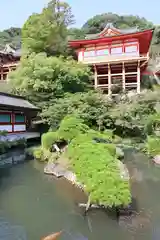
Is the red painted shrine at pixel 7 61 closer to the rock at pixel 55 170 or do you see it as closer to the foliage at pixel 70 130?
the foliage at pixel 70 130

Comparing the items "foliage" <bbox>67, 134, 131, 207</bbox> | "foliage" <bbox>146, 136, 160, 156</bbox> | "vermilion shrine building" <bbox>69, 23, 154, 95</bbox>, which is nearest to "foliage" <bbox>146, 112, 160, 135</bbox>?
"foliage" <bbox>146, 136, 160, 156</bbox>

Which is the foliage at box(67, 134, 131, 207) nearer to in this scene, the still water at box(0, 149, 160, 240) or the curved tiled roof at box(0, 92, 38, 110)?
the still water at box(0, 149, 160, 240)

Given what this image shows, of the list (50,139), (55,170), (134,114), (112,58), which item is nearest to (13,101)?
(50,139)

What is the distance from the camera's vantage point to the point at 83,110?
61.8 ft

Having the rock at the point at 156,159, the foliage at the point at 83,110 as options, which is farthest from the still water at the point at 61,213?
the foliage at the point at 83,110

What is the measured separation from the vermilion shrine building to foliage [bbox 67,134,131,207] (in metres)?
17.1

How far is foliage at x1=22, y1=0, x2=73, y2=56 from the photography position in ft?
88.8

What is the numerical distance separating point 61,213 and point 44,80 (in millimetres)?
15262

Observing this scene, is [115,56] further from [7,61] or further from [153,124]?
[7,61]

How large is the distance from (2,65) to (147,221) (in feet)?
101

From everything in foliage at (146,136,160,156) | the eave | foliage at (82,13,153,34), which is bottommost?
foliage at (146,136,160,156)

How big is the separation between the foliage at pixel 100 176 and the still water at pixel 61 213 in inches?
28.0

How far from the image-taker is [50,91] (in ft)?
71.5

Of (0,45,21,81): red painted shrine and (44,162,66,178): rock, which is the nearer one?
(44,162,66,178): rock
